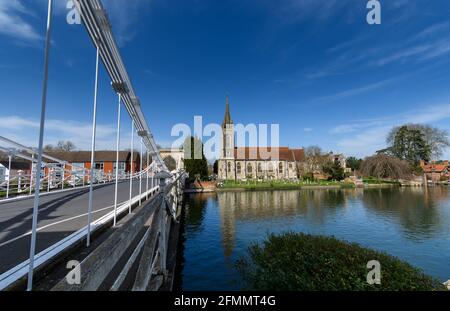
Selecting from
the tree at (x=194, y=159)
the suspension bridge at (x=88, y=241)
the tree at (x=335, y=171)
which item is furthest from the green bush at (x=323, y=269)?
the tree at (x=335, y=171)

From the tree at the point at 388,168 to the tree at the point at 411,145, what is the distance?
897 cm

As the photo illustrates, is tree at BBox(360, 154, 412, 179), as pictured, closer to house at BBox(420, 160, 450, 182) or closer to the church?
house at BBox(420, 160, 450, 182)

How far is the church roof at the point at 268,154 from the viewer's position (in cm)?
7188

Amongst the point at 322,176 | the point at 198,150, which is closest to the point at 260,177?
the point at 322,176

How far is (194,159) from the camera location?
50500mm

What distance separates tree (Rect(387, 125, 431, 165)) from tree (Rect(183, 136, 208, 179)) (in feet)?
177

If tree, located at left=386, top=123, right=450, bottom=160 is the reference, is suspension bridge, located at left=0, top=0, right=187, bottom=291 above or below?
below

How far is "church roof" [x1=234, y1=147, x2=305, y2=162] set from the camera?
236 feet

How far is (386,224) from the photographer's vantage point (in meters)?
18.0

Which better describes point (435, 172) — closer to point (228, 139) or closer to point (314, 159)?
point (314, 159)

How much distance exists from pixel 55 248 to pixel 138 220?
1.46 meters

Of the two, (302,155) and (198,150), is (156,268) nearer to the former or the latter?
(198,150)

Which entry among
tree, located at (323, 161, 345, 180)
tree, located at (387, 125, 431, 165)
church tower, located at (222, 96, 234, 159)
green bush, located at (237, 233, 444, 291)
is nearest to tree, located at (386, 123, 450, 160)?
tree, located at (387, 125, 431, 165)
